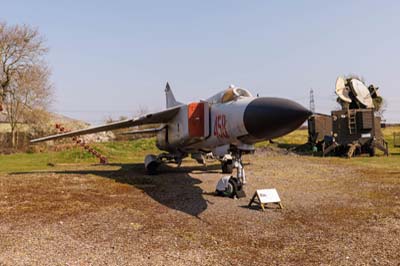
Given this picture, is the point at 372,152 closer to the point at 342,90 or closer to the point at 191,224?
the point at 342,90

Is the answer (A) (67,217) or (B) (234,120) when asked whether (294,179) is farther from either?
(A) (67,217)

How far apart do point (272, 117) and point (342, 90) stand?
21.3 meters

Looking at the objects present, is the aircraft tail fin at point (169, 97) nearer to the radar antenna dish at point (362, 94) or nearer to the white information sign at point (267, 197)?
the white information sign at point (267, 197)

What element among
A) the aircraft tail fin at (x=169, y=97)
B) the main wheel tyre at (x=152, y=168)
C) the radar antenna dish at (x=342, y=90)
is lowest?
the main wheel tyre at (x=152, y=168)

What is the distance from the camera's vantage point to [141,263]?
15.6 feet

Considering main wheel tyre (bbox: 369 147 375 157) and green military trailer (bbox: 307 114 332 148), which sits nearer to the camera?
main wheel tyre (bbox: 369 147 375 157)

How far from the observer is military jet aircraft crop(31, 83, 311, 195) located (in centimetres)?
696

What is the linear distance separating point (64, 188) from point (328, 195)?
804 cm

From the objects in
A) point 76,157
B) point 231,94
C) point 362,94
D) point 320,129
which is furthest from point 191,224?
point 362,94

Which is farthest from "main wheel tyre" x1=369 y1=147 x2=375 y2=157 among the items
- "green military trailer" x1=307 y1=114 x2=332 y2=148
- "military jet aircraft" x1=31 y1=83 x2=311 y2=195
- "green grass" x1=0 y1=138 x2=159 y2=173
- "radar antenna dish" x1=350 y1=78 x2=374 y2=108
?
"green grass" x1=0 y1=138 x2=159 y2=173

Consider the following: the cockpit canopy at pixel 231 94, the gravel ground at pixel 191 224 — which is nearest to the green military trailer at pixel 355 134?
→ the gravel ground at pixel 191 224

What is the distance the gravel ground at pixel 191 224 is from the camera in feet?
16.6

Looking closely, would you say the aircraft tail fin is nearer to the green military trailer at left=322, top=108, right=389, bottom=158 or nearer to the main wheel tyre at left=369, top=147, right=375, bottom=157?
the green military trailer at left=322, top=108, right=389, bottom=158

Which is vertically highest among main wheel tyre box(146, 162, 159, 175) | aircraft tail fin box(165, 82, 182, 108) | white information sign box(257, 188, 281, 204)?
aircraft tail fin box(165, 82, 182, 108)
